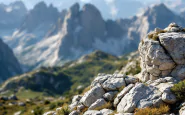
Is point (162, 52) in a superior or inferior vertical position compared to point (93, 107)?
superior

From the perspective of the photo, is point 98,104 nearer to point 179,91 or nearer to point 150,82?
point 150,82

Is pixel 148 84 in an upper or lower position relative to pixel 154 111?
upper

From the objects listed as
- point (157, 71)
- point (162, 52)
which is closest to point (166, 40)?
point (162, 52)

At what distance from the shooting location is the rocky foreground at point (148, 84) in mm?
26312

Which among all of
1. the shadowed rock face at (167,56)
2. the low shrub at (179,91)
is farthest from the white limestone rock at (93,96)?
the low shrub at (179,91)

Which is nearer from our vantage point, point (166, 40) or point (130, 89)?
point (130, 89)

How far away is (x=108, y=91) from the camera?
33594mm

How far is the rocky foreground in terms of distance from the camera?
86.3 feet

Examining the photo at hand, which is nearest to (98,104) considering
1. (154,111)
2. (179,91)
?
(154,111)

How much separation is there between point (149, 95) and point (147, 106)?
1801 mm

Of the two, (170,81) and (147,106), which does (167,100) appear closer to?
(147,106)

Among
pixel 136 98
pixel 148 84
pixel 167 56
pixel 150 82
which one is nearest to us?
pixel 136 98

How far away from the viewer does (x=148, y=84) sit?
101ft

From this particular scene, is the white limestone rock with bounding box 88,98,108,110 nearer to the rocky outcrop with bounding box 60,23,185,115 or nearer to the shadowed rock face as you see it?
the rocky outcrop with bounding box 60,23,185,115
